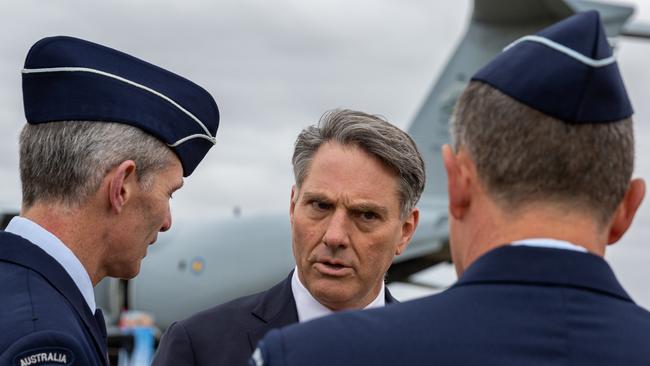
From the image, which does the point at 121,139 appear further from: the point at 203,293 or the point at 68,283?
the point at 203,293

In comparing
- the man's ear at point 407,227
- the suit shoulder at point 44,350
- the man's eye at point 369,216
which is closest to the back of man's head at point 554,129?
the suit shoulder at point 44,350

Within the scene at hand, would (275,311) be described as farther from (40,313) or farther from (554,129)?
(554,129)

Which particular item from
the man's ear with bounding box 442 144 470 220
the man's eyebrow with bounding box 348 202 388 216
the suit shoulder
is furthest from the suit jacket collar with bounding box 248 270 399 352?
the man's ear with bounding box 442 144 470 220

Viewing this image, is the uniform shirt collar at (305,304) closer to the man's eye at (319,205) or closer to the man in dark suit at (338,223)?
the man in dark suit at (338,223)

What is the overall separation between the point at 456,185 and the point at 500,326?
0.85ft

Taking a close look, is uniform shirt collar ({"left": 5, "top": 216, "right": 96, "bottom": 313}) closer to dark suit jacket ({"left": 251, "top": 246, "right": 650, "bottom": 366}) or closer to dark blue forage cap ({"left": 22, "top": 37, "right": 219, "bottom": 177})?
dark blue forage cap ({"left": 22, "top": 37, "right": 219, "bottom": 177})

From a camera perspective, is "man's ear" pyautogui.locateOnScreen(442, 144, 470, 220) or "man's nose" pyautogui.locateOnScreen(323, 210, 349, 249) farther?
"man's nose" pyautogui.locateOnScreen(323, 210, 349, 249)

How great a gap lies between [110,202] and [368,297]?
3.78 ft

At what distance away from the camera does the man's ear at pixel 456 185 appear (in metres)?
1.59

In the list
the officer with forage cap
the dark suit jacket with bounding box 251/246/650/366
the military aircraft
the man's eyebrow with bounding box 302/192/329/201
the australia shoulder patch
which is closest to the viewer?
the dark suit jacket with bounding box 251/246/650/366

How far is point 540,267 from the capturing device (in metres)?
1.51

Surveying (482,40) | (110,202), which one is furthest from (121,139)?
(482,40)

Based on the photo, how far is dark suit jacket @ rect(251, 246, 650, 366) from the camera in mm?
1456

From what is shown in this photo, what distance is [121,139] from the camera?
96.9 inches
